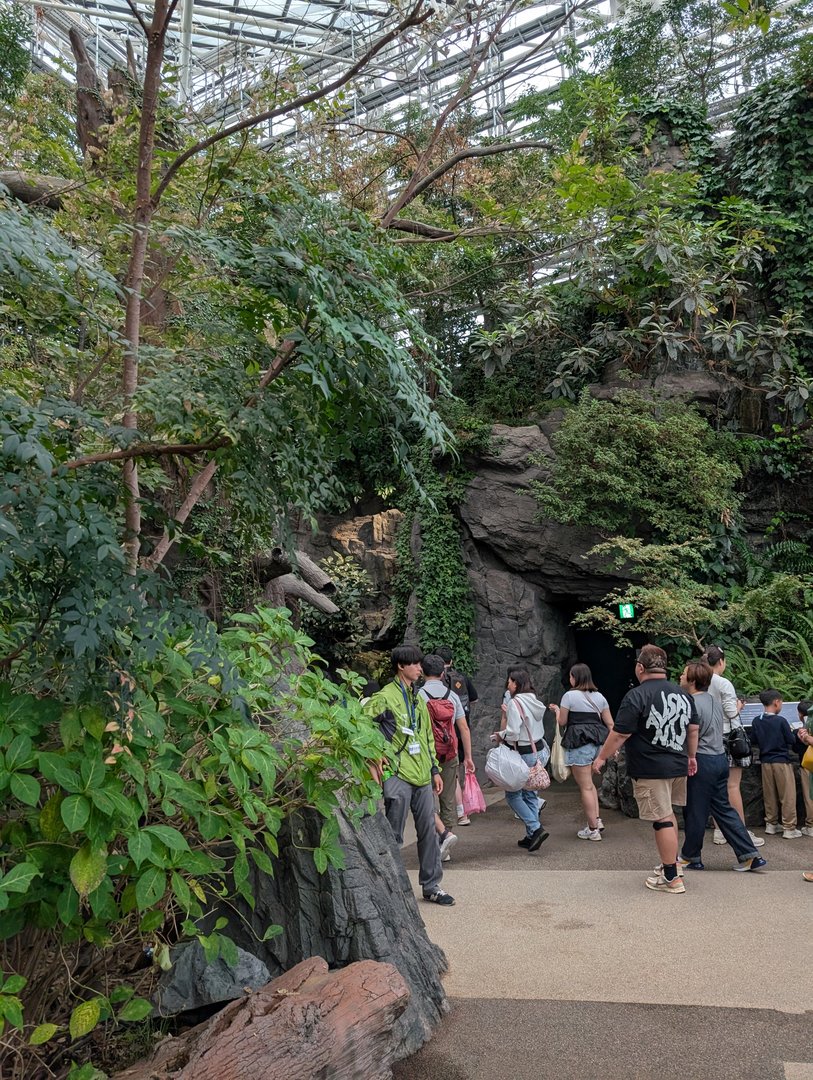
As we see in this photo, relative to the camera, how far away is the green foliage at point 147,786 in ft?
8.22

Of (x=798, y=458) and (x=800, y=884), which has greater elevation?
(x=798, y=458)

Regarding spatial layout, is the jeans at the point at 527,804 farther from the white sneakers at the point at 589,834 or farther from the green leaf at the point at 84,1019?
the green leaf at the point at 84,1019

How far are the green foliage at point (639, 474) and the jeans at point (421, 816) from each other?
21.0ft

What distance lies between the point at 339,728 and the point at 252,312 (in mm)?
1626

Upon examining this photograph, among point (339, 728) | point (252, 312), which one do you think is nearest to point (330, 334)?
point (252, 312)

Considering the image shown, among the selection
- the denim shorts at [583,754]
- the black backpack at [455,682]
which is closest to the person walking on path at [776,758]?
the denim shorts at [583,754]

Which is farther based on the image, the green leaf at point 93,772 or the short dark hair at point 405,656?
the short dark hair at point 405,656

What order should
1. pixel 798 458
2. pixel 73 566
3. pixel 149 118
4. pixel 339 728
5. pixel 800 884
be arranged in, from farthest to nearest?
pixel 798 458, pixel 800 884, pixel 339 728, pixel 149 118, pixel 73 566

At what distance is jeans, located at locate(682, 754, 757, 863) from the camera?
584cm

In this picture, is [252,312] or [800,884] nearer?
Answer: [252,312]

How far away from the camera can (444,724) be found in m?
6.50

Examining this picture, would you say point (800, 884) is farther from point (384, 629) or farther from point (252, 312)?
point (384, 629)

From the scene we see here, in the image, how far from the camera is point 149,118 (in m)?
3.02

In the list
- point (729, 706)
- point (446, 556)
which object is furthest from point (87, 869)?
point (446, 556)
